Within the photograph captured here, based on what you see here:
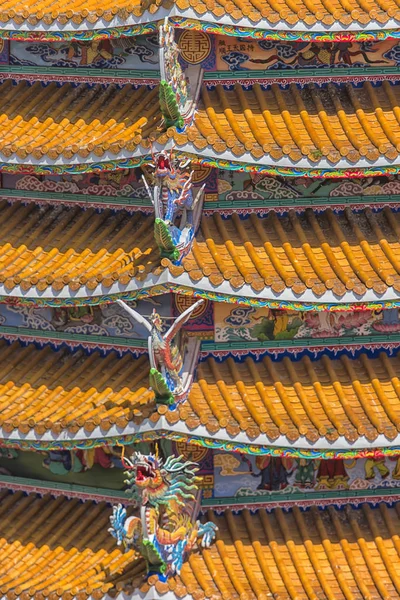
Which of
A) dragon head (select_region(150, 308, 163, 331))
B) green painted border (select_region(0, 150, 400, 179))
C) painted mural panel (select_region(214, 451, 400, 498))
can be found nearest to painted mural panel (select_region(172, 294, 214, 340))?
dragon head (select_region(150, 308, 163, 331))

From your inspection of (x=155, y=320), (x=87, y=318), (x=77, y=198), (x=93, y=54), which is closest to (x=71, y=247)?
(x=77, y=198)

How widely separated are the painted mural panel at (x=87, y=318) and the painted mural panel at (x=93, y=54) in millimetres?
4190

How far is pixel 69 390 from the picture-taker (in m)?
24.6

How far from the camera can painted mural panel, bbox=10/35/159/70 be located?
2488cm

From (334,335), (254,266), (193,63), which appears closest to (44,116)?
(193,63)

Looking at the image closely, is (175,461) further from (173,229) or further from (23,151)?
(23,151)

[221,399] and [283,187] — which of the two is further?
[283,187]

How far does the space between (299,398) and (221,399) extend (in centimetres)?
132

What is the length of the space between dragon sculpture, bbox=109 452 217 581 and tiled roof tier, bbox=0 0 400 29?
727 cm

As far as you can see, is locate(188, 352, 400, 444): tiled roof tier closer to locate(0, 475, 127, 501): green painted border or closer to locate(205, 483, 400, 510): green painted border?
locate(205, 483, 400, 510): green painted border

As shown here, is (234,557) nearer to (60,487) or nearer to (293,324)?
(60,487)

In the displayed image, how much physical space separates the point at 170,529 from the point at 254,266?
4.56 metres

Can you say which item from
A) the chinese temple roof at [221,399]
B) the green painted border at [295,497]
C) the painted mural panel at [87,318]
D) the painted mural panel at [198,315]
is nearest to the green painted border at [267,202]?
the painted mural panel at [198,315]

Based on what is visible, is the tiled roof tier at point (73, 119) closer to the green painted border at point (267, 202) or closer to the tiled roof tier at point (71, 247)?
the green painted border at point (267, 202)
